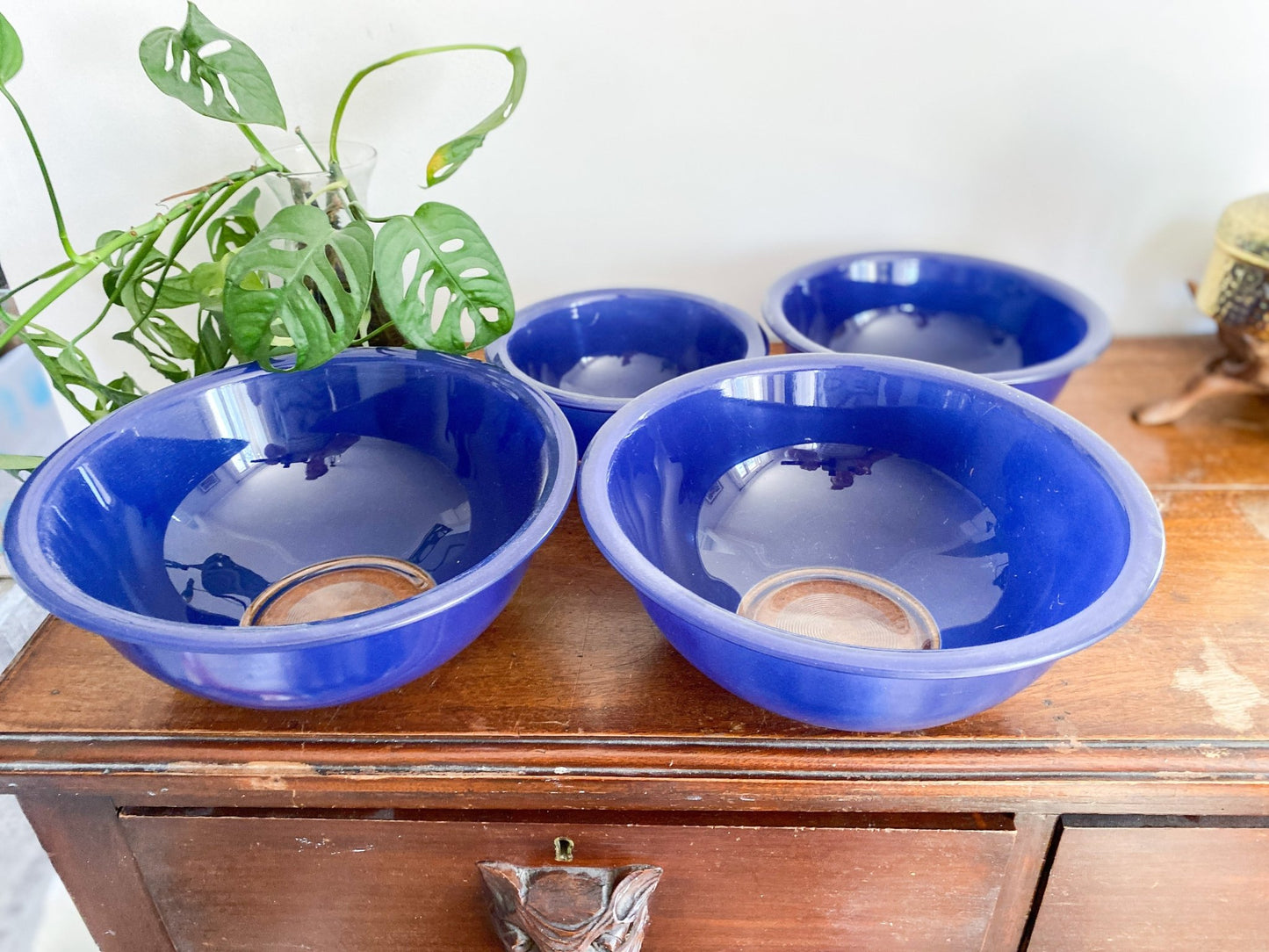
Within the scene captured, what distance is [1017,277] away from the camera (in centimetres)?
87

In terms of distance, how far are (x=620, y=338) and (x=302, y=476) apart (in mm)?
331

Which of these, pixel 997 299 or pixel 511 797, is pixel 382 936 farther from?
pixel 997 299

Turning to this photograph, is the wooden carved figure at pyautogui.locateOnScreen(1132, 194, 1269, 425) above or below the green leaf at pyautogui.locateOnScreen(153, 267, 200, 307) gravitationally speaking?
below

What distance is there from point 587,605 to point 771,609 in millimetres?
137

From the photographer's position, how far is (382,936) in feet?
2.06

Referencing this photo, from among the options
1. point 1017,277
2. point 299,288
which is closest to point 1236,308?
point 1017,277

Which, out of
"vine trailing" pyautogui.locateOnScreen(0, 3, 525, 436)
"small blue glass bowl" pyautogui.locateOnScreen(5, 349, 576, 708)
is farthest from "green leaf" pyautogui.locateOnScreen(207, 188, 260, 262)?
"small blue glass bowl" pyautogui.locateOnScreen(5, 349, 576, 708)

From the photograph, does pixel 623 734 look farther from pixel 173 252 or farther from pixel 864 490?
pixel 173 252

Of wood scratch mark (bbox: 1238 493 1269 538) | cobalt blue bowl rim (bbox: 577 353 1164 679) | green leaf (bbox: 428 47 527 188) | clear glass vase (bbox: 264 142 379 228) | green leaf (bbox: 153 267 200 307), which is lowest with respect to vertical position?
wood scratch mark (bbox: 1238 493 1269 538)

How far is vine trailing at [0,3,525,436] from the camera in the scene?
1.81ft

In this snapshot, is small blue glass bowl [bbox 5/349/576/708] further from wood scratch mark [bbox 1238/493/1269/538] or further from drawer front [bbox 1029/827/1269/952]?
wood scratch mark [bbox 1238/493/1269/538]

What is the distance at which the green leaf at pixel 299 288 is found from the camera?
1.77ft

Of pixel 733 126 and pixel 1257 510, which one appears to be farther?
pixel 733 126

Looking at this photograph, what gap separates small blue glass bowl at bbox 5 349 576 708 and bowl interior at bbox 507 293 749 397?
158 mm
